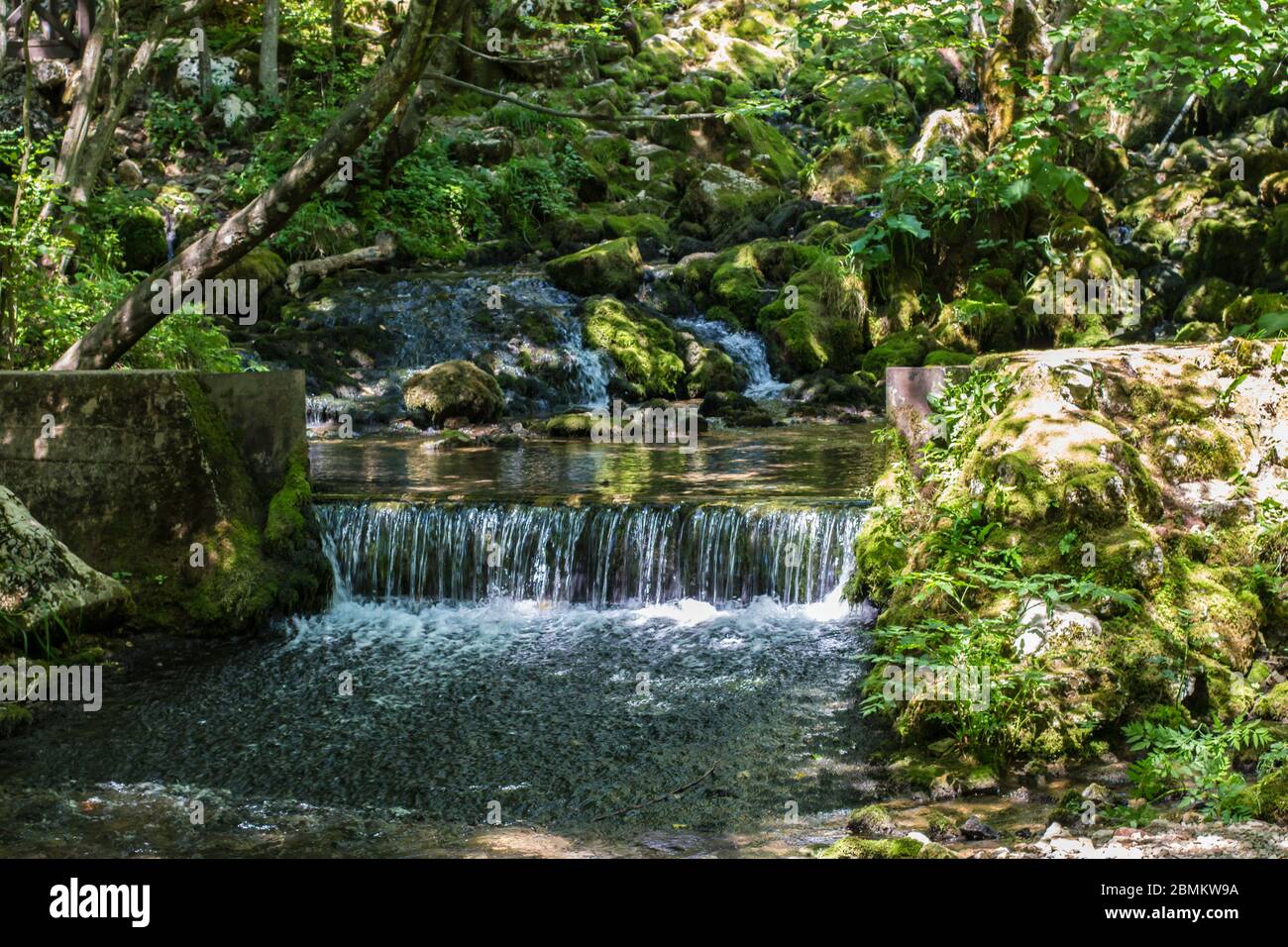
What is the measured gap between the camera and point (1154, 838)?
4.34 meters

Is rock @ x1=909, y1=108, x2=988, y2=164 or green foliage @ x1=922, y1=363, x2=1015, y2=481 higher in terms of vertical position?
rock @ x1=909, y1=108, x2=988, y2=164

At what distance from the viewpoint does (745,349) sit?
772 inches

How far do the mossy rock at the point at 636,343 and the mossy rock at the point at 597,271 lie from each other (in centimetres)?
91

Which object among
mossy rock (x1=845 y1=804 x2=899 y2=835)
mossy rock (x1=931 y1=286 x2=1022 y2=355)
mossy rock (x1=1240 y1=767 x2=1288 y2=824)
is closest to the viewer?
mossy rock (x1=1240 y1=767 x2=1288 y2=824)

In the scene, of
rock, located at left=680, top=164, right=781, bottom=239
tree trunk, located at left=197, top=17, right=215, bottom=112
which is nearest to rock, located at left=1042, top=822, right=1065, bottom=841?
rock, located at left=680, top=164, right=781, bottom=239

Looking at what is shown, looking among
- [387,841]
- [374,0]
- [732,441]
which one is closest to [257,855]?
[387,841]

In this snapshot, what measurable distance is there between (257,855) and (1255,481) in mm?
6011

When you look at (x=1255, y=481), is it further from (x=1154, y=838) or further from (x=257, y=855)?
(x=257, y=855)

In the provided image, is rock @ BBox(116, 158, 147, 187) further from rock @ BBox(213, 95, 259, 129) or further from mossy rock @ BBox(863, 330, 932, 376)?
mossy rock @ BBox(863, 330, 932, 376)

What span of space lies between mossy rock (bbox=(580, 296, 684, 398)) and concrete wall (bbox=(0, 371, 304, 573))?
975 centimetres

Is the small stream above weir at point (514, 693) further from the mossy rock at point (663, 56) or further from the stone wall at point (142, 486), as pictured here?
the mossy rock at point (663, 56)

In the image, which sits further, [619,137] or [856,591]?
[619,137]

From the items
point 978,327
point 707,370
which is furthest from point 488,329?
point 978,327

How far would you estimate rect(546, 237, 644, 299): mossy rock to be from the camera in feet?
66.5
